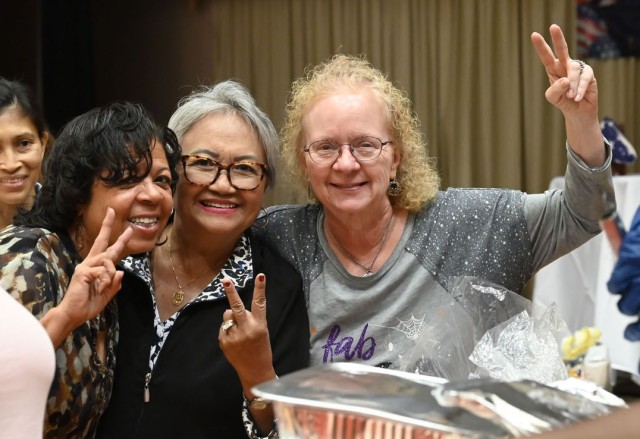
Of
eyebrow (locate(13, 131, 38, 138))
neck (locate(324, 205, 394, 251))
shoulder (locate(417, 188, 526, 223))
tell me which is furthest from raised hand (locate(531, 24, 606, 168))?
eyebrow (locate(13, 131, 38, 138))

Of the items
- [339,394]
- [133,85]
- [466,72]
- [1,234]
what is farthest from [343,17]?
[339,394]

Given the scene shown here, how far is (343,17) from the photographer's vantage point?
234 inches

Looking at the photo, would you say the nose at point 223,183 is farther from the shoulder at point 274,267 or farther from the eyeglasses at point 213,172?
the shoulder at point 274,267

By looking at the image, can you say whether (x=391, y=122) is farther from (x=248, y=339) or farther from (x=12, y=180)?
(x=12, y=180)

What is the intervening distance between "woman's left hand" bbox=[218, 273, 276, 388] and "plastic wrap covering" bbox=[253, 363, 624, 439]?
803 mm

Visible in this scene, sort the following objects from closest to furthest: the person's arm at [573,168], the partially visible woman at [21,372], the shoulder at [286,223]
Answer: the partially visible woman at [21,372], the person's arm at [573,168], the shoulder at [286,223]

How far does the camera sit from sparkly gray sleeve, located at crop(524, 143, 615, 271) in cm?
187

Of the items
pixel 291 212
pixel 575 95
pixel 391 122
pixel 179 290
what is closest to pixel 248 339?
pixel 179 290

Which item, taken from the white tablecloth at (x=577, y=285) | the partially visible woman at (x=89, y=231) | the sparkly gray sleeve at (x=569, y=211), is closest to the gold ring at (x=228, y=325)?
the partially visible woman at (x=89, y=231)

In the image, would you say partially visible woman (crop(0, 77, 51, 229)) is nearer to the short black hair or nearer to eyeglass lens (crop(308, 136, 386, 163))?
the short black hair

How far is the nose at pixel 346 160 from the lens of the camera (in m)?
2.02

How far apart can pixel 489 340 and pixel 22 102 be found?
1678mm

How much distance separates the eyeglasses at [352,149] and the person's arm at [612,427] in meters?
1.43

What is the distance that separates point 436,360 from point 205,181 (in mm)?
758
